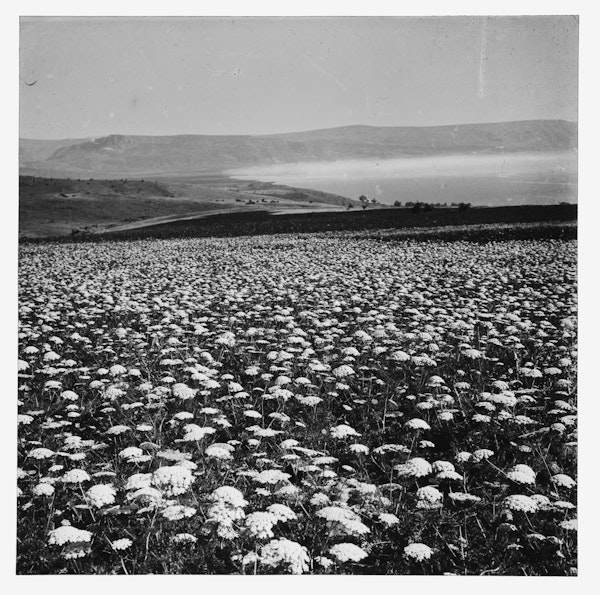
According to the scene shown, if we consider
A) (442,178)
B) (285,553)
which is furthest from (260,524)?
(442,178)

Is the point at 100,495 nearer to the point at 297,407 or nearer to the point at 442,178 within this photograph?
the point at 297,407

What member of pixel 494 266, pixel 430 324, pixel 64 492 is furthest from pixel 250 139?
pixel 64 492

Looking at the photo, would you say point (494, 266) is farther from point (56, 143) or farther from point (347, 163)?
point (56, 143)

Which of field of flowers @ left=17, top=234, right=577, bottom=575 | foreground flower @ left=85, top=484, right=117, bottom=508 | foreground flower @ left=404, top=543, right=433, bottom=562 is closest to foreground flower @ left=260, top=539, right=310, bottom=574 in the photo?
field of flowers @ left=17, top=234, right=577, bottom=575

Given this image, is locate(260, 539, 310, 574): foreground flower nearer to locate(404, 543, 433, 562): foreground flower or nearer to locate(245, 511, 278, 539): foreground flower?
locate(245, 511, 278, 539): foreground flower

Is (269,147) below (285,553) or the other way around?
the other way around

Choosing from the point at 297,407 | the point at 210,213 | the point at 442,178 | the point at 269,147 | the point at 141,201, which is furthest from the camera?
the point at 210,213
